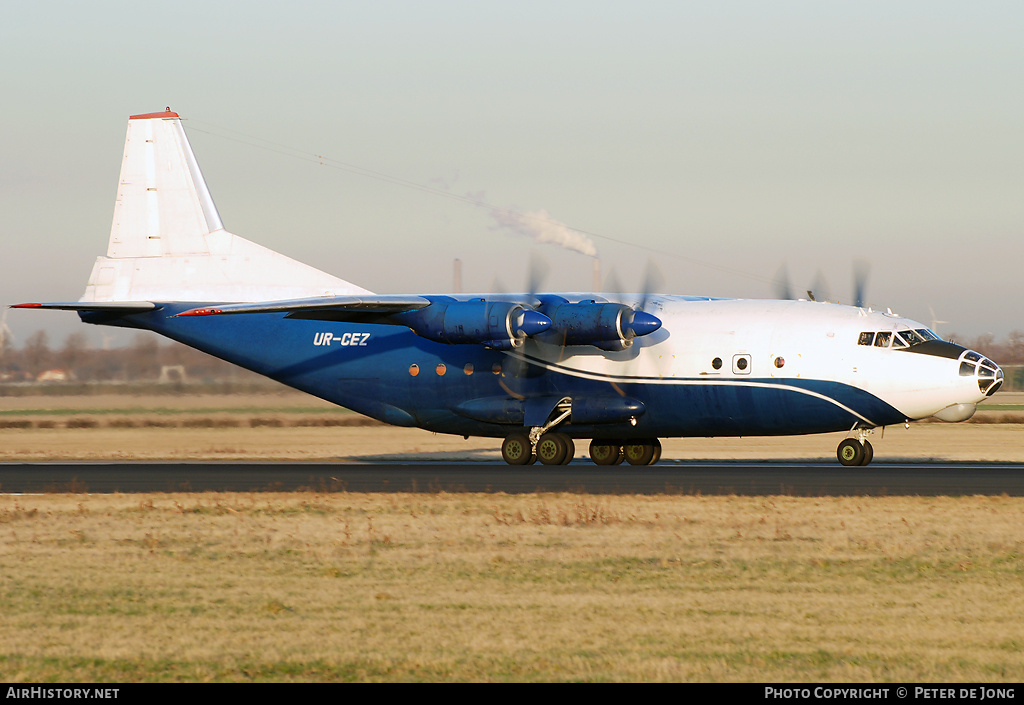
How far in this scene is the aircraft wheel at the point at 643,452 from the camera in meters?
30.3

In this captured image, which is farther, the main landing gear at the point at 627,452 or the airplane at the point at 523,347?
the main landing gear at the point at 627,452

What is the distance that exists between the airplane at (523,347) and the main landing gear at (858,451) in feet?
0.14

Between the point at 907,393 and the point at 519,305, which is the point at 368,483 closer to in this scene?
the point at 519,305

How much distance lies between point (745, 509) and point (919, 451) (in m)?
21.3

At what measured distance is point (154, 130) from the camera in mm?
34375

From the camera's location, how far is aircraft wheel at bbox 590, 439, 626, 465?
99.5 ft

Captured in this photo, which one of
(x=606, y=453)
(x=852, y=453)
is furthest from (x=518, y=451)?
(x=852, y=453)

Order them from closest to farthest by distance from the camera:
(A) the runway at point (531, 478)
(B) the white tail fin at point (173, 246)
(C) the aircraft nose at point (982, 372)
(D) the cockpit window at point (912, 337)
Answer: (A) the runway at point (531, 478)
(C) the aircraft nose at point (982, 372)
(D) the cockpit window at point (912, 337)
(B) the white tail fin at point (173, 246)

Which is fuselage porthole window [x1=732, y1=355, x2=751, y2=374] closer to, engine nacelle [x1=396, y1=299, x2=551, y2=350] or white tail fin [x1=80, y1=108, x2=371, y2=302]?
engine nacelle [x1=396, y1=299, x2=551, y2=350]

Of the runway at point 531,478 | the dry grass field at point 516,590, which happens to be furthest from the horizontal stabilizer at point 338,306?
the dry grass field at point 516,590

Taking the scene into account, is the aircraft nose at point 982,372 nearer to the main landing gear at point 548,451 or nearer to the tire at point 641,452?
the tire at point 641,452

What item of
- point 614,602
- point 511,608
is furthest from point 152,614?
point 614,602

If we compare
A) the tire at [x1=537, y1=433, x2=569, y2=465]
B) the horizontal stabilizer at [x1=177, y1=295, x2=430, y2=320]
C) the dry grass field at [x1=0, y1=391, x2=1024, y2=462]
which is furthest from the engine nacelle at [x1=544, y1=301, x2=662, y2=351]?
the dry grass field at [x1=0, y1=391, x2=1024, y2=462]

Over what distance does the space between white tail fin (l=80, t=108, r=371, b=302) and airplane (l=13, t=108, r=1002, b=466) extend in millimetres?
44
